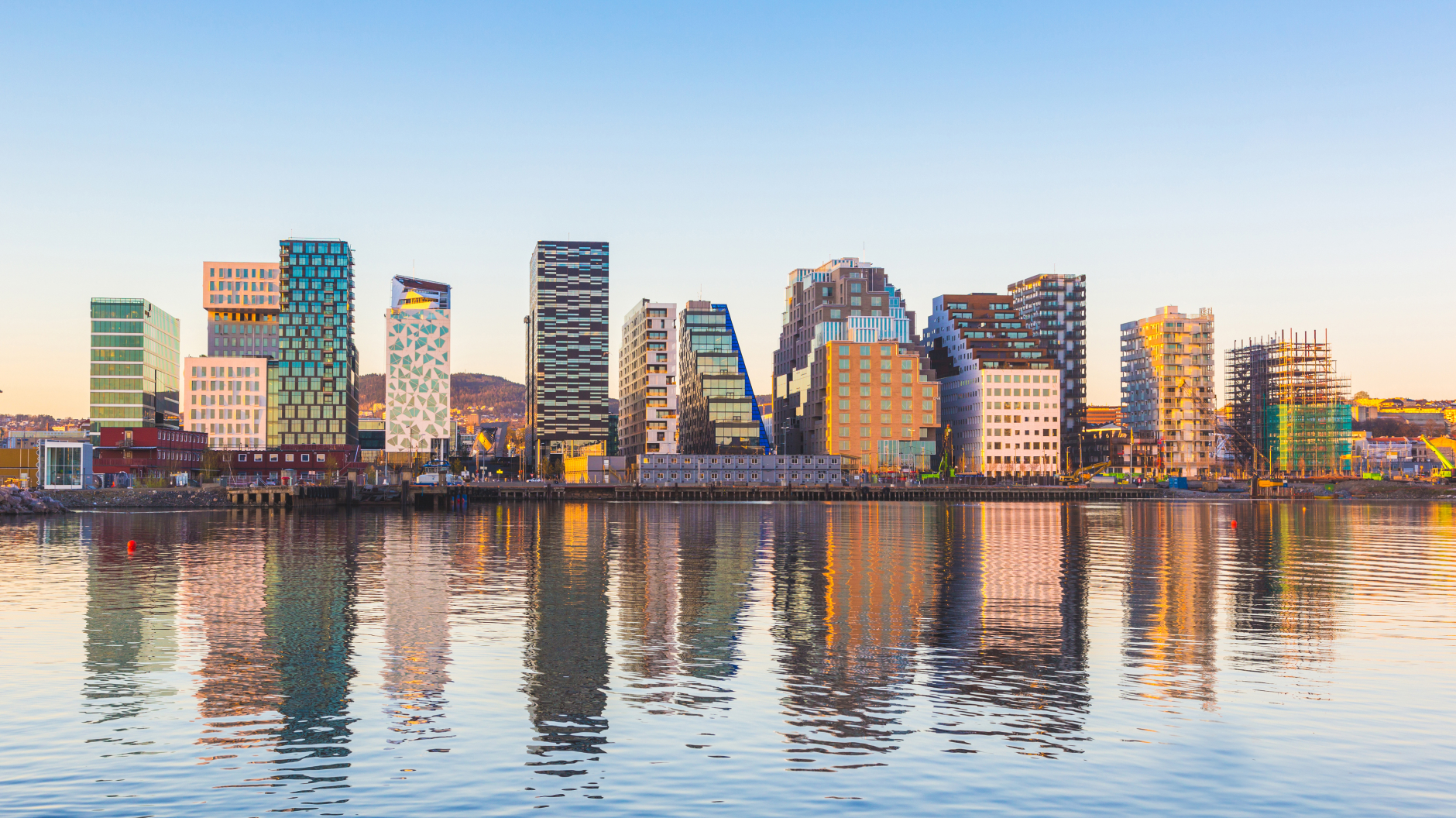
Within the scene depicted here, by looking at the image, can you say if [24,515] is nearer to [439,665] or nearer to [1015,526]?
[1015,526]

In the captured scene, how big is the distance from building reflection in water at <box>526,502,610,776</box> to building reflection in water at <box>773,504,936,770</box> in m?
4.36

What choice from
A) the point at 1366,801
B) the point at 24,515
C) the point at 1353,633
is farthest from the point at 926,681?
the point at 24,515

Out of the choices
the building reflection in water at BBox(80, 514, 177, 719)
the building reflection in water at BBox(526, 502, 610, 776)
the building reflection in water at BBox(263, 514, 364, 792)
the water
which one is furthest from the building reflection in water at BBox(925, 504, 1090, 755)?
the building reflection in water at BBox(80, 514, 177, 719)

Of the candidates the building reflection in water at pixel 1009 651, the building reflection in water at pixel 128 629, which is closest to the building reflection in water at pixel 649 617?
the building reflection in water at pixel 1009 651

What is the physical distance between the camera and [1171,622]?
137 ft

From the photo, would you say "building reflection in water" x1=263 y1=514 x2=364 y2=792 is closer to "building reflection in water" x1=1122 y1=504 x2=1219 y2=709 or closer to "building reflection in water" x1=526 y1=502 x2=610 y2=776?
"building reflection in water" x1=526 y1=502 x2=610 y2=776

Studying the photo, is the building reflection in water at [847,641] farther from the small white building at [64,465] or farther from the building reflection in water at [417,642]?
the small white building at [64,465]

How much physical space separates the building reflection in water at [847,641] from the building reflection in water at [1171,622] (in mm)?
6275

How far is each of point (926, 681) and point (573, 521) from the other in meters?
101

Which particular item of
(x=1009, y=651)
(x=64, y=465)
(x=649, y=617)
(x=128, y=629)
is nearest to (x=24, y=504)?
(x=64, y=465)

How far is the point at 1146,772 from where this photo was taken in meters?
22.0

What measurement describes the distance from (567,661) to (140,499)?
14775cm

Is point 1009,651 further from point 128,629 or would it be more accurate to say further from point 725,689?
point 128,629

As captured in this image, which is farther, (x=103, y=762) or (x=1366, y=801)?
(x=103, y=762)
